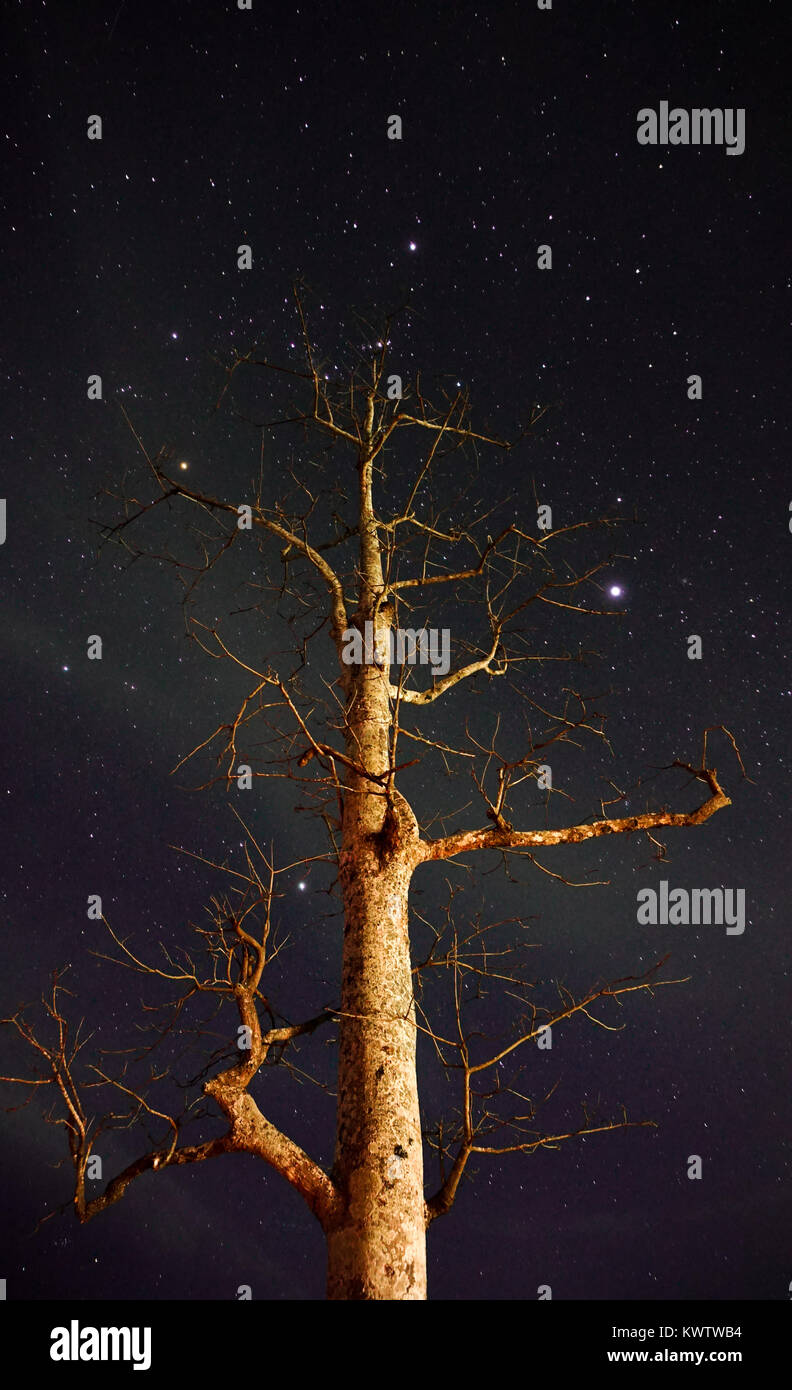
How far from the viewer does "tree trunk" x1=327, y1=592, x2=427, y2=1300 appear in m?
3.60

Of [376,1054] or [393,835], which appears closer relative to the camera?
[376,1054]

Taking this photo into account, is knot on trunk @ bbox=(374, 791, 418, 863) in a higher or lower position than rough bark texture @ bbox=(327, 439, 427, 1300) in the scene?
higher

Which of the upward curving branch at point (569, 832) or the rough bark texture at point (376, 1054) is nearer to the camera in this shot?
the rough bark texture at point (376, 1054)

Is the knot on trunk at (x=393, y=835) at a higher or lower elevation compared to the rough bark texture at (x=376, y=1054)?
higher

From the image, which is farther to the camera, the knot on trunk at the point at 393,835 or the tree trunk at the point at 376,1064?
the knot on trunk at the point at 393,835

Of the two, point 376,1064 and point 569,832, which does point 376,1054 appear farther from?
point 569,832

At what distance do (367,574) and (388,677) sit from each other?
70 centimetres

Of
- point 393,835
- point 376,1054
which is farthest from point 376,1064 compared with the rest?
point 393,835

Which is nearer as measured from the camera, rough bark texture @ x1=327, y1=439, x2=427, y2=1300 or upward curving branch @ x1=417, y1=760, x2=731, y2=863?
rough bark texture @ x1=327, y1=439, x2=427, y2=1300

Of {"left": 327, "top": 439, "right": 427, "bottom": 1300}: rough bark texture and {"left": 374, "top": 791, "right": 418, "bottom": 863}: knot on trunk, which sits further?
{"left": 374, "top": 791, "right": 418, "bottom": 863}: knot on trunk

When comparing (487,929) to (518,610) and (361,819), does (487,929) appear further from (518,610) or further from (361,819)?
(518,610)

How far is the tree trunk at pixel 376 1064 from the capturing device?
11.8 feet

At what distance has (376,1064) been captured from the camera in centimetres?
396
